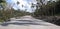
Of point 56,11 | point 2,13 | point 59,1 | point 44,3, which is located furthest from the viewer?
point 44,3

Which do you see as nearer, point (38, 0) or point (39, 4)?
point (38, 0)

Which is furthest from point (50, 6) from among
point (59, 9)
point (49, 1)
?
point (59, 9)

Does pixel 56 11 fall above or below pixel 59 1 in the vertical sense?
below

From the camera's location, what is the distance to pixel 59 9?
4550 cm

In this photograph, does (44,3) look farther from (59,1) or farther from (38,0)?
(59,1)

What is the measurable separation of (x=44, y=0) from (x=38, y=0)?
299cm

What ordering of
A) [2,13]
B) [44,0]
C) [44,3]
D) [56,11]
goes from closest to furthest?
[2,13]
[56,11]
[44,0]
[44,3]

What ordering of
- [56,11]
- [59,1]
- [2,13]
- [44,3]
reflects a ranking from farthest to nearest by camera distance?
[44,3] < [56,11] < [59,1] < [2,13]

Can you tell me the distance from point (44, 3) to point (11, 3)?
1199cm

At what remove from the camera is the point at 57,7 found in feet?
150

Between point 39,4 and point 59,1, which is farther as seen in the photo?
point 39,4

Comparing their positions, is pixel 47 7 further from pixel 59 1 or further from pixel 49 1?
pixel 59 1

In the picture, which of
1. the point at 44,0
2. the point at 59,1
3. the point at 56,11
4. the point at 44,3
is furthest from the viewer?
the point at 44,3

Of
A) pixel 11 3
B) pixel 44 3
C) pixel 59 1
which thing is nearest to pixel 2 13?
pixel 11 3
